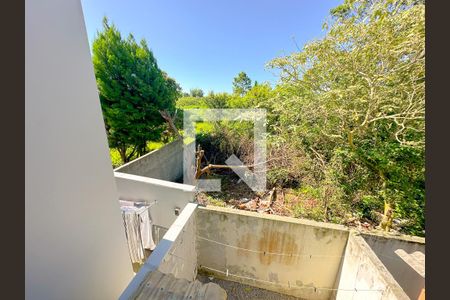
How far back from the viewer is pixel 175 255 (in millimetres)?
3359

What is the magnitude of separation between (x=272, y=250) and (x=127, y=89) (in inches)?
371

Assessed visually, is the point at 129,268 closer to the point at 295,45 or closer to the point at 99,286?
the point at 99,286

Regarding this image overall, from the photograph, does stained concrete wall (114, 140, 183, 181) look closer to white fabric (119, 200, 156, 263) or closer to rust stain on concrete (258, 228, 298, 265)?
white fabric (119, 200, 156, 263)

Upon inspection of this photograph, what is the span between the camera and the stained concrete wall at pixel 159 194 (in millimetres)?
4984

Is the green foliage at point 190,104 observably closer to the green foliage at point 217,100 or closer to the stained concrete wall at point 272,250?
the green foliage at point 217,100

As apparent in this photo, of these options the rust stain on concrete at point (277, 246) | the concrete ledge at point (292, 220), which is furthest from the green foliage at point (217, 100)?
the rust stain on concrete at point (277, 246)

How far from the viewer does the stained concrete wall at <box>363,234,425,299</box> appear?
421cm

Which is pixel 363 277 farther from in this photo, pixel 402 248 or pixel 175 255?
pixel 175 255

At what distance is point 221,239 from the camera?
4965 mm

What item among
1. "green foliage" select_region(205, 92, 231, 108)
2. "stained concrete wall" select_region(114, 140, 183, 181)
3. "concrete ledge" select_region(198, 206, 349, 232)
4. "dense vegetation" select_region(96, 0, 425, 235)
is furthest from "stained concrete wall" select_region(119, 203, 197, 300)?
"green foliage" select_region(205, 92, 231, 108)

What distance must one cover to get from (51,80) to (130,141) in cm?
890

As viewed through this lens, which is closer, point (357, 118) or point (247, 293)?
point (247, 293)

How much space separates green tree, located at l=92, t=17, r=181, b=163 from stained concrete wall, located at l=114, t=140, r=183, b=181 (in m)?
1.52

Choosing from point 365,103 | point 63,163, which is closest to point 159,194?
point 63,163
